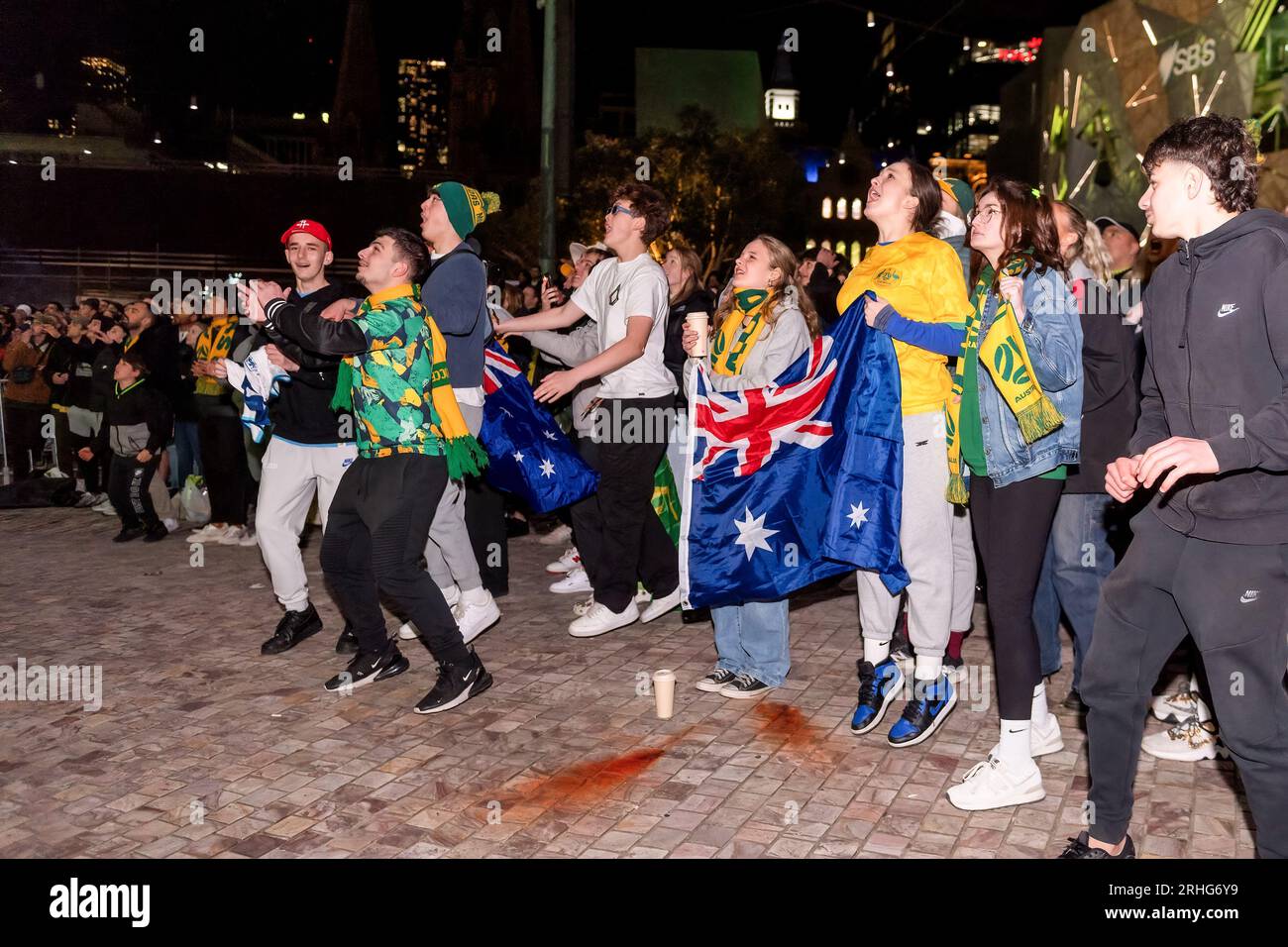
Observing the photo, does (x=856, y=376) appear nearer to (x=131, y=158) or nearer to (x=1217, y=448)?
(x=1217, y=448)

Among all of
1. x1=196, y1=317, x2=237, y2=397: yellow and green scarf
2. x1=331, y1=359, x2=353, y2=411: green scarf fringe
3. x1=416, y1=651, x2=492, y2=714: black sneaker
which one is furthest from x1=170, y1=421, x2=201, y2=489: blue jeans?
x1=416, y1=651, x2=492, y2=714: black sneaker

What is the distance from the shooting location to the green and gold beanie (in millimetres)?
6277

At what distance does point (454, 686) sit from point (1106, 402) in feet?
10.9

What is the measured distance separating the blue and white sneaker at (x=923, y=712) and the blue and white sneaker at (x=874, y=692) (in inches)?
4.4

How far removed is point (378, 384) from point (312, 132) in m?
47.4

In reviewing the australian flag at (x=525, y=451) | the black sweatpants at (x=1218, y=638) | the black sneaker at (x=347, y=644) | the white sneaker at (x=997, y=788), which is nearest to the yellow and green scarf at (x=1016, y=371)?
the black sweatpants at (x=1218, y=638)

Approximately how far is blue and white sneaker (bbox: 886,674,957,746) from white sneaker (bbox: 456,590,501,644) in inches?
104

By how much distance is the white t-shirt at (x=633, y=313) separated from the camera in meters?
6.68

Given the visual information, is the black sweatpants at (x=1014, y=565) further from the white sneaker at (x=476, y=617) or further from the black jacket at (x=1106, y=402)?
the white sneaker at (x=476, y=617)

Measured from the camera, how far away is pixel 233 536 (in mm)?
10391

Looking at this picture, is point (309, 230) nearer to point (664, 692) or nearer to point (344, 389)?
point (344, 389)

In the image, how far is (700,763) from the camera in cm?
505

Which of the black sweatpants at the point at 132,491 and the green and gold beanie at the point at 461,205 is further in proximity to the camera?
the black sweatpants at the point at 132,491

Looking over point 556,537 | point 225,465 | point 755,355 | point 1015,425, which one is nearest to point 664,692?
point 755,355
